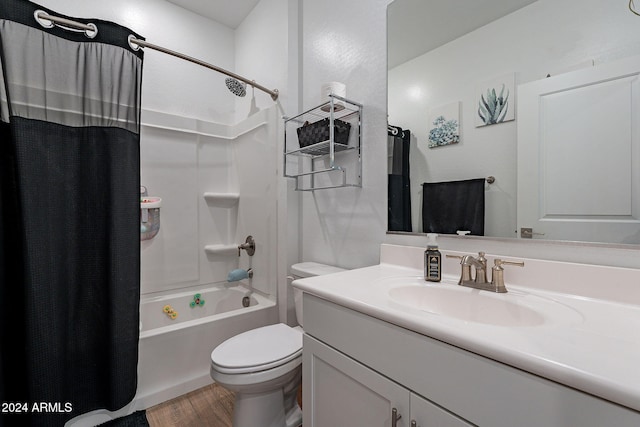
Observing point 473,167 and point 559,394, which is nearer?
point 559,394

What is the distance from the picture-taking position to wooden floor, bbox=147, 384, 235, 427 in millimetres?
1399

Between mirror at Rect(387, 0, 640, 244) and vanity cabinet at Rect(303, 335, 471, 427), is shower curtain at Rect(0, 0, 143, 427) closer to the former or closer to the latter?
vanity cabinet at Rect(303, 335, 471, 427)

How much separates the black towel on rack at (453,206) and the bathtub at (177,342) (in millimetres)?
1261

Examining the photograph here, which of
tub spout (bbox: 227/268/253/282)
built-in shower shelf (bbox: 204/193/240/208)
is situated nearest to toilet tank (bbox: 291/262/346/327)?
tub spout (bbox: 227/268/253/282)

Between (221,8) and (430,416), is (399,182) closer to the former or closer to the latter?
(430,416)

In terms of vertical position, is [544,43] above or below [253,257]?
above

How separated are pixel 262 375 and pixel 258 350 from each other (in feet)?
0.40

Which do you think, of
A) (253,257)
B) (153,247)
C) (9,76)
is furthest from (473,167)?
(153,247)

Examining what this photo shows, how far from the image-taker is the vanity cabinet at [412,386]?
1.48 ft

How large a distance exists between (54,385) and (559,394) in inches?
70.6

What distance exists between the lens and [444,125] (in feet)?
3.76

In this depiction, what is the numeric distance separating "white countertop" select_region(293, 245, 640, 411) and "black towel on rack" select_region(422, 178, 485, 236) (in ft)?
0.80

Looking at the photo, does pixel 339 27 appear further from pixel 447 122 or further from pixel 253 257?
pixel 253 257

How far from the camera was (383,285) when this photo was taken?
0.96 metres
